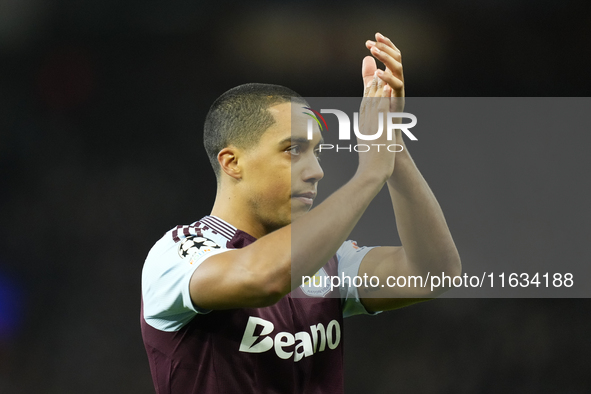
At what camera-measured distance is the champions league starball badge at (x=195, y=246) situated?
38.8 inches

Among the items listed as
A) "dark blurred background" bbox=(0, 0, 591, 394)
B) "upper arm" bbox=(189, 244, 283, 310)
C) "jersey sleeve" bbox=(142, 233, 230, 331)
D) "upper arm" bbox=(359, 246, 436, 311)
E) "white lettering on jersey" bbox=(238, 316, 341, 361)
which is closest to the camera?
"upper arm" bbox=(189, 244, 283, 310)

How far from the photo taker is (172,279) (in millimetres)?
976

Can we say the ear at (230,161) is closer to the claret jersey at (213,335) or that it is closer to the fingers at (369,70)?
the claret jersey at (213,335)

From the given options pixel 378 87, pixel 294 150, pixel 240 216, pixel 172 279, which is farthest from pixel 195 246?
pixel 378 87

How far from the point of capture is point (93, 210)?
8.07 ft

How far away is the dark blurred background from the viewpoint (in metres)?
2.41

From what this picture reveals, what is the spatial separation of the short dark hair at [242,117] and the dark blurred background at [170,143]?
4.20 ft

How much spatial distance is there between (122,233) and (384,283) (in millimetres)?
1569

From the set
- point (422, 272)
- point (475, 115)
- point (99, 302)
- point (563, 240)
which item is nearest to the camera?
point (422, 272)

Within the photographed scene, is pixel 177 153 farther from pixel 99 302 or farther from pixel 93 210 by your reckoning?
pixel 99 302

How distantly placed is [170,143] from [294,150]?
1511 millimetres

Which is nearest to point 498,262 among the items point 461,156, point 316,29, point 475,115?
point 461,156

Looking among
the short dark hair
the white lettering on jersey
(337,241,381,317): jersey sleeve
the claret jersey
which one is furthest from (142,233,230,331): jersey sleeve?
(337,241,381,317): jersey sleeve

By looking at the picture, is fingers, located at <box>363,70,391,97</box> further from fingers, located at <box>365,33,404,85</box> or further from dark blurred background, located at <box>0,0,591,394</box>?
dark blurred background, located at <box>0,0,591,394</box>
